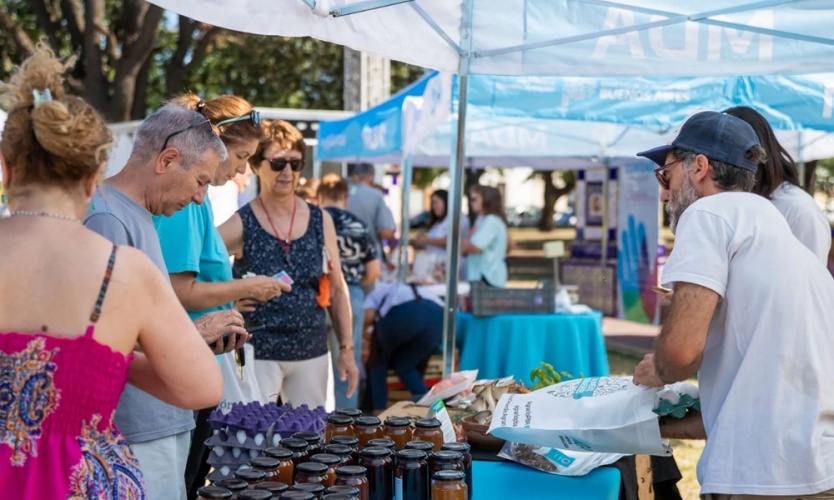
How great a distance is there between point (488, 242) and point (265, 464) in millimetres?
6392

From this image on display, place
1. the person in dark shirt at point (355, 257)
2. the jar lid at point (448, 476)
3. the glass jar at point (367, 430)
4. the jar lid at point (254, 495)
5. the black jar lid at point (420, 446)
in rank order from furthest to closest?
the person in dark shirt at point (355, 257) < the glass jar at point (367, 430) < the black jar lid at point (420, 446) < the jar lid at point (448, 476) < the jar lid at point (254, 495)

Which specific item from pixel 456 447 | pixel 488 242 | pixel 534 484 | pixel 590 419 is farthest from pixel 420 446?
pixel 488 242

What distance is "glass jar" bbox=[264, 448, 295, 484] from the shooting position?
7.31 feet

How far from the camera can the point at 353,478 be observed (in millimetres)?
2143

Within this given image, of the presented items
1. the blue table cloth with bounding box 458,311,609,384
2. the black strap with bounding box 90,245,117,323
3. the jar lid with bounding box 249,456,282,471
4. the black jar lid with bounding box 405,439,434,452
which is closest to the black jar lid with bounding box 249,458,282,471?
the jar lid with bounding box 249,456,282,471

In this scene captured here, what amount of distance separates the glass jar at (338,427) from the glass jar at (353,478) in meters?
0.49

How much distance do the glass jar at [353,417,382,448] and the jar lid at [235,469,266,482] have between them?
0.55 meters

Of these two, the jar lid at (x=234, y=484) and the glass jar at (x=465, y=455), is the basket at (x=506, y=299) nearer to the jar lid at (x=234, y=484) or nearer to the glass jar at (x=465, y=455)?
the glass jar at (x=465, y=455)

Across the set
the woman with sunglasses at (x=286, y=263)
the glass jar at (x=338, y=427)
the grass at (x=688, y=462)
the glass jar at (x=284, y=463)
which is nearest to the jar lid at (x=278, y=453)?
the glass jar at (x=284, y=463)

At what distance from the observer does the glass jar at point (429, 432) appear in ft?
8.44

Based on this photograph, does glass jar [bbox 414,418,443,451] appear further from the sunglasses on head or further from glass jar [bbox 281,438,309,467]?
the sunglasses on head

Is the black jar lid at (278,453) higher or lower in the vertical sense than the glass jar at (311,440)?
higher

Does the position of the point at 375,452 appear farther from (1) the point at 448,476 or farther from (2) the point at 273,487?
(2) the point at 273,487

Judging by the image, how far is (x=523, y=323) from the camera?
697 centimetres
